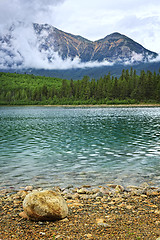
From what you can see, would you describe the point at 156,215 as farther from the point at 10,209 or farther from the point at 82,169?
the point at 82,169

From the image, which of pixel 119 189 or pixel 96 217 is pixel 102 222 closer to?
pixel 96 217

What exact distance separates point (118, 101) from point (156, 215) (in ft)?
619

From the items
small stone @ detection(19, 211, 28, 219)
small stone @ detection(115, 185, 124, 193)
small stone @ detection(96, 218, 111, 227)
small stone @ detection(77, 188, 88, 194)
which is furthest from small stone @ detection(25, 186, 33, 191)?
small stone @ detection(96, 218, 111, 227)

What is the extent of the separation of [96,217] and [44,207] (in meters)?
2.20

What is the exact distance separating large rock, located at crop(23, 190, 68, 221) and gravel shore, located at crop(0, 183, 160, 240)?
0.24 m

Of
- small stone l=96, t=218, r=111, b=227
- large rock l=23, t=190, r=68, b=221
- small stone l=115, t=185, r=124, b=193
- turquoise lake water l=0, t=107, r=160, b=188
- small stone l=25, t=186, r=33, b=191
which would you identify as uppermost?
large rock l=23, t=190, r=68, b=221

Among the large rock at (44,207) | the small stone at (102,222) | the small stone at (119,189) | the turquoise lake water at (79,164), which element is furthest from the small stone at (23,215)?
the small stone at (119,189)

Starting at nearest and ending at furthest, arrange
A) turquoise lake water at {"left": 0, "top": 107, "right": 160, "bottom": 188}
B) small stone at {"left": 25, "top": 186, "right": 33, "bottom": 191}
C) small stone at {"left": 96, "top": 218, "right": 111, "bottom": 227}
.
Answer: small stone at {"left": 96, "top": 218, "right": 111, "bottom": 227}
small stone at {"left": 25, "top": 186, "right": 33, "bottom": 191}
turquoise lake water at {"left": 0, "top": 107, "right": 160, "bottom": 188}

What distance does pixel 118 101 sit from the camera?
195500 mm

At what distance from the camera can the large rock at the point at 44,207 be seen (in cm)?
962

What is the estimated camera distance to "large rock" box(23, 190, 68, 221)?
9.62 metres

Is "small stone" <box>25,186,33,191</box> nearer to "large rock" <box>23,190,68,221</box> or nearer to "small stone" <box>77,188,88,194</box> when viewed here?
"small stone" <box>77,188,88,194</box>

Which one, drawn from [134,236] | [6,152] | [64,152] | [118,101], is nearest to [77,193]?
[134,236]

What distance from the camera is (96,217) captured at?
9930mm
